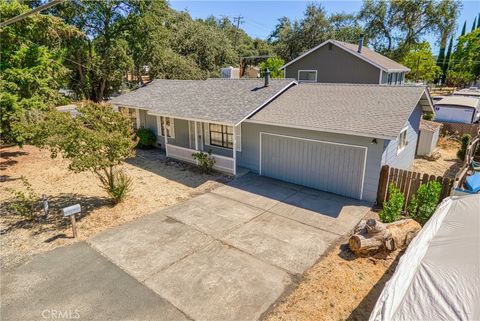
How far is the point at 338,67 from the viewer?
25328 millimetres

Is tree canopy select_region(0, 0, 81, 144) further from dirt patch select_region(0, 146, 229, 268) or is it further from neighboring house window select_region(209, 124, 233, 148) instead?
neighboring house window select_region(209, 124, 233, 148)

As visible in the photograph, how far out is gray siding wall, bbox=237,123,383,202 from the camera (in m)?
10.0

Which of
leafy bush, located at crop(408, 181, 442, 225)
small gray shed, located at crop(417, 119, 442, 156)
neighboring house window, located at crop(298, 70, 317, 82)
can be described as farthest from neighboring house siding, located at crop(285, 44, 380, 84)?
leafy bush, located at crop(408, 181, 442, 225)

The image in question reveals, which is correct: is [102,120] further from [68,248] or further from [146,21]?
[146,21]

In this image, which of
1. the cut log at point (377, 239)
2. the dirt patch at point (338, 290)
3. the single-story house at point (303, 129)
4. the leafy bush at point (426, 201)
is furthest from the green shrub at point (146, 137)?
the leafy bush at point (426, 201)

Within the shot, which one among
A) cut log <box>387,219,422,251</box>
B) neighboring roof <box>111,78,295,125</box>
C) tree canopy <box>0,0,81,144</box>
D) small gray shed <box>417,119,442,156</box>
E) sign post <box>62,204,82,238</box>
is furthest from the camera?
small gray shed <box>417,119,442,156</box>

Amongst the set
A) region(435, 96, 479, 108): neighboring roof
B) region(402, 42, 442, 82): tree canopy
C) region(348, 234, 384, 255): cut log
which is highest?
region(402, 42, 442, 82): tree canopy

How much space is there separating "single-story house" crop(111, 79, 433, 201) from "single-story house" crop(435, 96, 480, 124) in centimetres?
994

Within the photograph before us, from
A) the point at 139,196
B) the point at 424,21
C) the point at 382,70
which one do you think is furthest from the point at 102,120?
the point at 424,21

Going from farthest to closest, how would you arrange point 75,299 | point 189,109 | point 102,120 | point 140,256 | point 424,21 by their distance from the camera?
1. point 424,21
2. point 189,109
3. point 102,120
4. point 140,256
5. point 75,299

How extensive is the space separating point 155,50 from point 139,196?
18.7m

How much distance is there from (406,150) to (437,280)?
33.4 feet

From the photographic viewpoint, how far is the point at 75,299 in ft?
19.4

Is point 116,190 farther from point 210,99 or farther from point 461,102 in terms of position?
point 461,102
